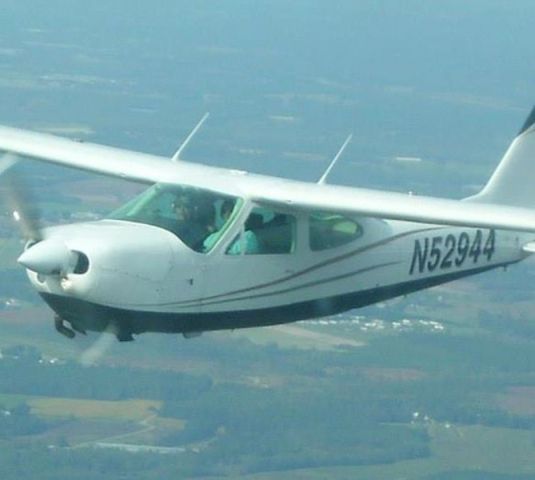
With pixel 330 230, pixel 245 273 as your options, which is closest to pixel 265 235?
pixel 245 273

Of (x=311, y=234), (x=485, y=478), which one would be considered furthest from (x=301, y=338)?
(x=311, y=234)

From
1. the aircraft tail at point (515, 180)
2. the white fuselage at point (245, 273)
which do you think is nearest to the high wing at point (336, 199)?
the white fuselage at point (245, 273)

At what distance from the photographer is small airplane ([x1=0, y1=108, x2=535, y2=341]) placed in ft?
61.2

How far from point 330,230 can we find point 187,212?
6.33 feet

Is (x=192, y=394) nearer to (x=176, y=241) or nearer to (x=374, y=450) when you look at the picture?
(x=374, y=450)

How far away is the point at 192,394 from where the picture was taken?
3319 centimetres

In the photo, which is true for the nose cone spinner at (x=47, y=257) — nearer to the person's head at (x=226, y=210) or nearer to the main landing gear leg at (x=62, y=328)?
the main landing gear leg at (x=62, y=328)

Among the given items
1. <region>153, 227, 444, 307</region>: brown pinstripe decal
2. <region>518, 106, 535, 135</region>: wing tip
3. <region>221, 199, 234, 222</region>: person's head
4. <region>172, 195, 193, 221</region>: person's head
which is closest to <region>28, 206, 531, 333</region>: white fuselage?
<region>153, 227, 444, 307</region>: brown pinstripe decal

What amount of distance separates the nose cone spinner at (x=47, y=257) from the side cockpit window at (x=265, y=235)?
7.02 ft

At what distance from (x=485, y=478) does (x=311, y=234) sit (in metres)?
10.4

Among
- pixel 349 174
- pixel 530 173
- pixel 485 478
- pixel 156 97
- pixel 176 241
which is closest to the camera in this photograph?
pixel 176 241

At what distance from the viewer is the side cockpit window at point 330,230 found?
20859 millimetres

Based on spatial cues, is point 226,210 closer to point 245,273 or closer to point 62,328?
point 245,273

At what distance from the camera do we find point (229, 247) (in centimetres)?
1984
